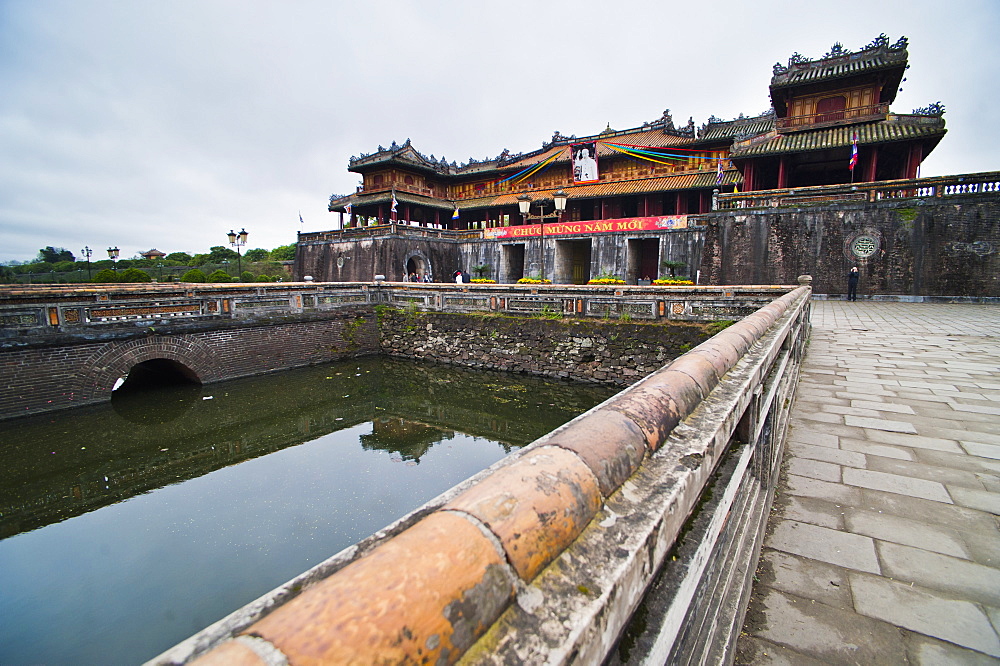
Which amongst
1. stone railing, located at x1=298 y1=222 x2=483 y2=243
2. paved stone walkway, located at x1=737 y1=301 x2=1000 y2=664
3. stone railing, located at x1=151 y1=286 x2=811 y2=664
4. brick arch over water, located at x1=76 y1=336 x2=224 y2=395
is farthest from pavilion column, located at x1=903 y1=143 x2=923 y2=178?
brick arch over water, located at x1=76 y1=336 x2=224 y2=395

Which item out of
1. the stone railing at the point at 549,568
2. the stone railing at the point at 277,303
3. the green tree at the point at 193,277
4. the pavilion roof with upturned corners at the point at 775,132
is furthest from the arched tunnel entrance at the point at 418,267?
the stone railing at the point at 549,568

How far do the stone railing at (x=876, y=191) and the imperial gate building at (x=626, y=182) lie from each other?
31 cm

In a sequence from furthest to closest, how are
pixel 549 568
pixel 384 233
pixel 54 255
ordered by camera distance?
1. pixel 54 255
2. pixel 384 233
3. pixel 549 568

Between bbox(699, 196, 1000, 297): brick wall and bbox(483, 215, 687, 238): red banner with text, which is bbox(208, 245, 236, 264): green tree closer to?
bbox(483, 215, 687, 238): red banner with text

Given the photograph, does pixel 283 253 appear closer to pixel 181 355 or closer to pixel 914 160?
pixel 181 355

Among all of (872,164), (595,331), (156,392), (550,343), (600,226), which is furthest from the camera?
(600,226)

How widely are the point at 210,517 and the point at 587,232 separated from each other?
20.0 metres

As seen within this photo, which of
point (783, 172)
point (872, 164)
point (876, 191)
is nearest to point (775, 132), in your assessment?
point (783, 172)

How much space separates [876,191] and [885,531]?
60.8 ft

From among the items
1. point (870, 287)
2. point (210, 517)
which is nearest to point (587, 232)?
point (870, 287)

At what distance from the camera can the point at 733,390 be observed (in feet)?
7.19

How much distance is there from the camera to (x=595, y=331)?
11633 millimetres

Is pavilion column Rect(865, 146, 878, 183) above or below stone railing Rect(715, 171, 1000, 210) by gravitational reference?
above

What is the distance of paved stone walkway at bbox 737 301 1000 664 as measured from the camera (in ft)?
6.04
